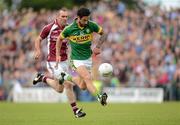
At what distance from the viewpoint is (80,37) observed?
1908 centimetres

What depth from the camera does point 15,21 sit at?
38.4m

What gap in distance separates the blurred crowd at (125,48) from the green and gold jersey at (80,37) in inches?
624

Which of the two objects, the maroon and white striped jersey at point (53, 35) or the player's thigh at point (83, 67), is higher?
the maroon and white striped jersey at point (53, 35)

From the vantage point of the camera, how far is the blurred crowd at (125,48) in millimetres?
35406

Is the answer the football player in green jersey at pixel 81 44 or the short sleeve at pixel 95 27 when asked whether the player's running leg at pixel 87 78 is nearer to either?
the football player in green jersey at pixel 81 44

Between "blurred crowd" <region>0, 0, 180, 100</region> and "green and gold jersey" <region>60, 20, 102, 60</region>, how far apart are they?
15.9 meters

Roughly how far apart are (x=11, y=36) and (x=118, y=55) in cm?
552

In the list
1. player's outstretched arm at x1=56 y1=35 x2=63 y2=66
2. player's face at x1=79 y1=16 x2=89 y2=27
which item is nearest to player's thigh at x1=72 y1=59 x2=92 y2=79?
player's outstretched arm at x1=56 y1=35 x2=63 y2=66

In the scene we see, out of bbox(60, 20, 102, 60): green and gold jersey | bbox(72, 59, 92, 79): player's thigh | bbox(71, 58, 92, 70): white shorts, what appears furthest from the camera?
bbox(71, 58, 92, 70): white shorts

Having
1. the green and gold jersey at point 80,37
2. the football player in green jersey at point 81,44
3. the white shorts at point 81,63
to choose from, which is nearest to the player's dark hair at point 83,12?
the football player in green jersey at point 81,44

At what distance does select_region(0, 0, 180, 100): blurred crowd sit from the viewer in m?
35.4

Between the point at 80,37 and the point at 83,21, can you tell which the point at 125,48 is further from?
the point at 83,21

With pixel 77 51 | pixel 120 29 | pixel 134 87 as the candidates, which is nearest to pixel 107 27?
pixel 120 29

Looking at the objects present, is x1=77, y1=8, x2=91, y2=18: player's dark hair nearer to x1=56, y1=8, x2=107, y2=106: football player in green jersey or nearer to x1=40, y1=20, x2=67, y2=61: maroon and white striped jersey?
x1=56, y1=8, x2=107, y2=106: football player in green jersey
